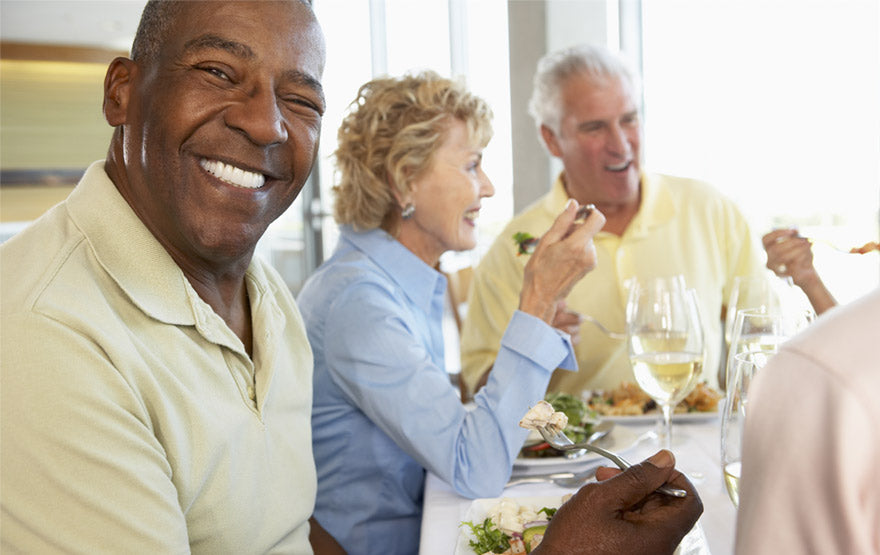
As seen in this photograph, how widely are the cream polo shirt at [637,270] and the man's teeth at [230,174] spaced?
1.30 m

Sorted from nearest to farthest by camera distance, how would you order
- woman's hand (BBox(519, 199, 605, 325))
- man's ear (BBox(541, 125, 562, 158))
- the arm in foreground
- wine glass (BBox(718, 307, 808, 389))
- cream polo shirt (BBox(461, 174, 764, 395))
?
the arm in foreground, wine glass (BBox(718, 307, 808, 389)), woman's hand (BBox(519, 199, 605, 325)), cream polo shirt (BBox(461, 174, 764, 395)), man's ear (BBox(541, 125, 562, 158))

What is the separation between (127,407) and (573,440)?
860 mm

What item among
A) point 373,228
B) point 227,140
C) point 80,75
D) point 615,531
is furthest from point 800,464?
point 80,75

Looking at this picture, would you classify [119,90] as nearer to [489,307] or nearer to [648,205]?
[489,307]

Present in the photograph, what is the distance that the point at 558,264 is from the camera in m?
1.64

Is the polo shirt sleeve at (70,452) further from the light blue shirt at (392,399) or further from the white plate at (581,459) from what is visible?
the white plate at (581,459)

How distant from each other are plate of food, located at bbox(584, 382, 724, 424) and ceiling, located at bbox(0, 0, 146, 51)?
6.73 m

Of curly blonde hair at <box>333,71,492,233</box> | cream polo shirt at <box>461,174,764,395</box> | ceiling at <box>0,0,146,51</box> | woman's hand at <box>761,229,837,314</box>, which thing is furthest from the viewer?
ceiling at <box>0,0,146,51</box>

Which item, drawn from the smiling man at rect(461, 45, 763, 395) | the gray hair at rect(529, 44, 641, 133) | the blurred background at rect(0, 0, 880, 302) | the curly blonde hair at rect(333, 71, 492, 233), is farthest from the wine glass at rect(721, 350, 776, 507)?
the blurred background at rect(0, 0, 880, 302)

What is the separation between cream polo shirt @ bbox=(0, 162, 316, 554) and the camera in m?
0.84

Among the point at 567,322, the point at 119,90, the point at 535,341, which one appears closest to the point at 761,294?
the point at 535,341

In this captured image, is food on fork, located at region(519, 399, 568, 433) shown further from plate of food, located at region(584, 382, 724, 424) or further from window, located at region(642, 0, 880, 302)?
window, located at region(642, 0, 880, 302)

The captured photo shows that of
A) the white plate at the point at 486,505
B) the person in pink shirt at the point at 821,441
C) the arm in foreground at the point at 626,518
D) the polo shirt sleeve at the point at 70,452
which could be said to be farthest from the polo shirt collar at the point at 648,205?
the person in pink shirt at the point at 821,441

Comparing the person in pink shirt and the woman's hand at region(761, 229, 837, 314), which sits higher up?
the person in pink shirt
